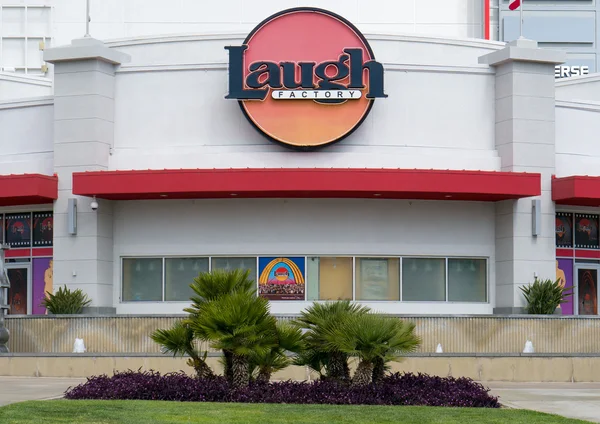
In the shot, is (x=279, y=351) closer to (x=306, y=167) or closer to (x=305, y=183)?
(x=305, y=183)

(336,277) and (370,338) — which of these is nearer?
(370,338)

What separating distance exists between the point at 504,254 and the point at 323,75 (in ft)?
25.3

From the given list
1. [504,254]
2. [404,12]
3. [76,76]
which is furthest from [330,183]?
[404,12]

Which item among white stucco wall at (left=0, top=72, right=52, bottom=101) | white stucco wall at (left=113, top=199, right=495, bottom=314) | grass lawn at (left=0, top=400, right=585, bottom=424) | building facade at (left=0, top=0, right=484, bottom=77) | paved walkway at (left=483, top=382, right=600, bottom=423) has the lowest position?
paved walkway at (left=483, top=382, right=600, bottom=423)

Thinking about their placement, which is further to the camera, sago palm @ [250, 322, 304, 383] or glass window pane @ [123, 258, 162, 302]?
glass window pane @ [123, 258, 162, 302]

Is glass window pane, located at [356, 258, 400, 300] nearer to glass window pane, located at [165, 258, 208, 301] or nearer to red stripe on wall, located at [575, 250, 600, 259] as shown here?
glass window pane, located at [165, 258, 208, 301]

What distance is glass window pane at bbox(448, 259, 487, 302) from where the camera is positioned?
36250 millimetres

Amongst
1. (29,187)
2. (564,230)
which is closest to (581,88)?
(564,230)

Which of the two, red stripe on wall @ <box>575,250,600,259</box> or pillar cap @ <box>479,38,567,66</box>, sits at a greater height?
pillar cap @ <box>479,38,567,66</box>

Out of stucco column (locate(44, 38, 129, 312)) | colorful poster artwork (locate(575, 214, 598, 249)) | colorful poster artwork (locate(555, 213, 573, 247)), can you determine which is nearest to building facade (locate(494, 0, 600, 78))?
colorful poster artwork (locate(575, 214, 598, 249))

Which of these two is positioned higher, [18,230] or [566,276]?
[18,230]

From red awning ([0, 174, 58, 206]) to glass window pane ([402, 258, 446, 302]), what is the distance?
10922 mm

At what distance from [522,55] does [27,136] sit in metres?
15.7

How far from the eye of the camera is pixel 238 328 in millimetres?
20453
